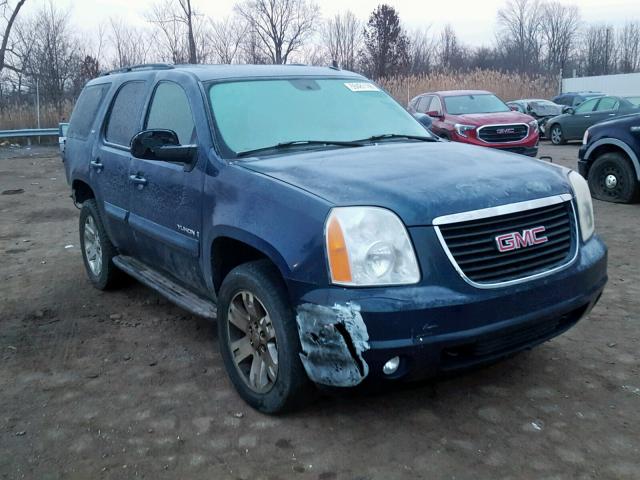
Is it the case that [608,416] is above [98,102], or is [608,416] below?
below

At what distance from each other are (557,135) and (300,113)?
699 inches

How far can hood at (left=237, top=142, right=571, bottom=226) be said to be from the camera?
295 centimetres

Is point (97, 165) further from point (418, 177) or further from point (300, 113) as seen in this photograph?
point (418, 177)

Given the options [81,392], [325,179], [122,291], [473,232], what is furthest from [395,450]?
[122,291]

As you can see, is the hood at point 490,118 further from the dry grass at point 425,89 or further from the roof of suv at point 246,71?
the dry grass at point 425,89

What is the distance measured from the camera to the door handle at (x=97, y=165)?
5172 millimetres

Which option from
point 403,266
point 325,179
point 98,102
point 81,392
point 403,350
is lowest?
point 81,392

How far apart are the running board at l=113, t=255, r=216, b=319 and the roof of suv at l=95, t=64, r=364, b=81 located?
139 centimetres

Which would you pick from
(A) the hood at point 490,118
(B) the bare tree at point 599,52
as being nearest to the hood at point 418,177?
(A) the hood at point 490,118

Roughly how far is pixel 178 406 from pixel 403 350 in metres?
1.46

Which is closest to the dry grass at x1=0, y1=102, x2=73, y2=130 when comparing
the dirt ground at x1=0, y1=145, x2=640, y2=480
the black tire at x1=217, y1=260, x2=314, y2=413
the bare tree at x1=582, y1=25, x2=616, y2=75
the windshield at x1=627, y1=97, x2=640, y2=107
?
the windshield at x1=627, y1=97, x2=640, y2=107

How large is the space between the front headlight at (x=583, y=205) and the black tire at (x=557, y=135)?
57.2 ft

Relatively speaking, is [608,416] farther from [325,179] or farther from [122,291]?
[122,291]

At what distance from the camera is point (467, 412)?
3389 mm
